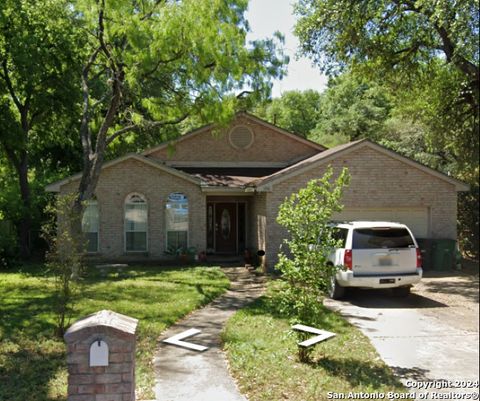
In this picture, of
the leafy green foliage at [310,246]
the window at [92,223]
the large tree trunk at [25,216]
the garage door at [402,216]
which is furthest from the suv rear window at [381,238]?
the large tree trunk at [25,216]

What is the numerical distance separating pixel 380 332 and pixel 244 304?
366cm

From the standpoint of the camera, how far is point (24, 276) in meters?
16.4

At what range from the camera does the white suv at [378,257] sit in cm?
1132

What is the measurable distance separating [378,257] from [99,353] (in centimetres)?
776

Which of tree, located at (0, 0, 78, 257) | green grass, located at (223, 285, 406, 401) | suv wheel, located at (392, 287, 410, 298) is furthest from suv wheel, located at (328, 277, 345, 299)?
tree, located at (0, 0, 78, 257)

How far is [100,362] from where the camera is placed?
5.00 meters

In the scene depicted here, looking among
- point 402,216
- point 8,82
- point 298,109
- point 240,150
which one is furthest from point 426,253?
point 298,109

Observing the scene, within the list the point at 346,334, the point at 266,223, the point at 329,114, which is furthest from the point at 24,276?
the point at 329,114

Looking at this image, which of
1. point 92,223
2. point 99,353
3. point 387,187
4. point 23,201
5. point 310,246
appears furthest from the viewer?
point 23,201

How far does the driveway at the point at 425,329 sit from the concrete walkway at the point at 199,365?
7.79 feet

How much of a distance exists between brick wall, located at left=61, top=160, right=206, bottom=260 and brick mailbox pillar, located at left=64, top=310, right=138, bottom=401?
1475cm

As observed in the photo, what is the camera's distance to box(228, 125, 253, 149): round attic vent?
2266 centimetres

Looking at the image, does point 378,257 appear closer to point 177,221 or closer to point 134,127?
point 134,127

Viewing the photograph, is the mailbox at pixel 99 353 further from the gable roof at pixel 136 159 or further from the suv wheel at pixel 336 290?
the gable roof at pixel 136 159
